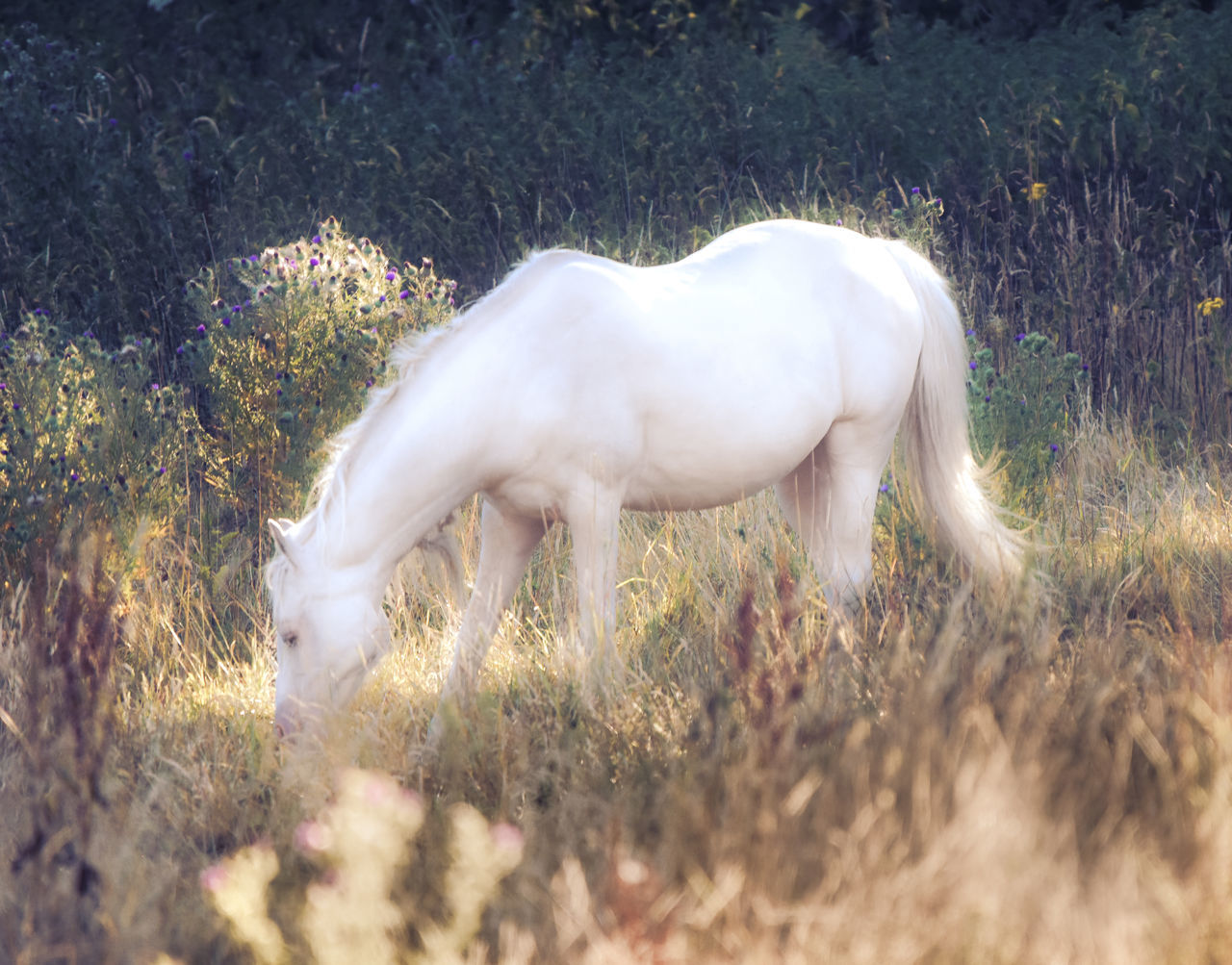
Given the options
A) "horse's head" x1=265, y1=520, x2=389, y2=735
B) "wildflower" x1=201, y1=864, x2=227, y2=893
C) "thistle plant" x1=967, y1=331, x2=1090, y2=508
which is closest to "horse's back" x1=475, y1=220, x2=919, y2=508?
"horse's head" x1=265, y1=520, x2=389, y2=735

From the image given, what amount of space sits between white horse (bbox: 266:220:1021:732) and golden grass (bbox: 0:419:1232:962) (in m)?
0.27

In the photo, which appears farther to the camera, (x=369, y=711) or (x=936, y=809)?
(x=369, y=711)

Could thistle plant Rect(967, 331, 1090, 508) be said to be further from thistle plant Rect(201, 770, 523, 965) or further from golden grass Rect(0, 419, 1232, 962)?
thistle plant Rect(201, 770, 523, 965)

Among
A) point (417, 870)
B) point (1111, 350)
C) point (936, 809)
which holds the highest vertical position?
point (936, 809)

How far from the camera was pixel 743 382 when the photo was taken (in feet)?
11.2

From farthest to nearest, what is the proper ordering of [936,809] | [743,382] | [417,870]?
[743,382] < [417,870] < [936,809]

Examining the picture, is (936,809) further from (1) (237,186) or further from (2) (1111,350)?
(1) (237,186)

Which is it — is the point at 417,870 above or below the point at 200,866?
above

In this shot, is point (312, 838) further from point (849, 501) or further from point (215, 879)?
point (849, 501)

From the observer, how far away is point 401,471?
3055mm

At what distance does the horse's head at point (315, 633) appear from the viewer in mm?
2973

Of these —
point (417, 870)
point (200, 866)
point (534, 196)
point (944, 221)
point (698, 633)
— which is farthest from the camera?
point (534, 196)

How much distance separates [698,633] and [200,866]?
162 cm

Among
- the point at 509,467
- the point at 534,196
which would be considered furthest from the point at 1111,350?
the point at 509,467
